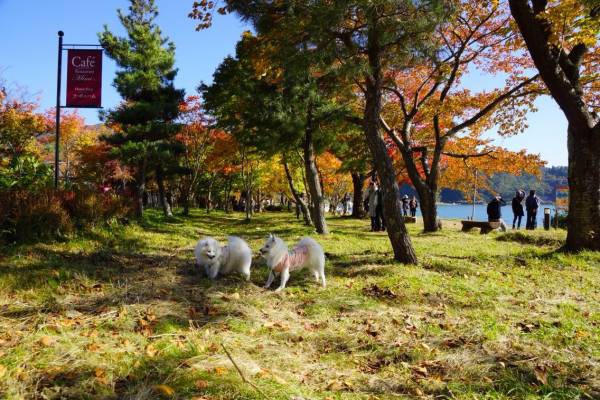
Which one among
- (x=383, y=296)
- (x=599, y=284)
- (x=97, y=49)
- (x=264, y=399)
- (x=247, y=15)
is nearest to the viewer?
(x=264, y=399)

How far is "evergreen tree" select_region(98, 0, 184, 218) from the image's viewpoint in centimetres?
1819

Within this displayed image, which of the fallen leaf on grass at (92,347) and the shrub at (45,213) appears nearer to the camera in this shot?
the fallen leaf on grass at (92,347)

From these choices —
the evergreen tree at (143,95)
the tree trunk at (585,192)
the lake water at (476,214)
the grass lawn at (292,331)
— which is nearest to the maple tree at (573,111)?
the tree trunk at (585,192)

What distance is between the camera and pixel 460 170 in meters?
25.5

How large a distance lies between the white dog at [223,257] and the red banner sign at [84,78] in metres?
6.21

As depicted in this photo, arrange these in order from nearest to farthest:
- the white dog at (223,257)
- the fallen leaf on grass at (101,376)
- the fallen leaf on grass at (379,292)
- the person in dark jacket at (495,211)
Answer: the fallen leaf on grass at (101,376)
the fallen leaf on grass at (379,292)
the white dog at (223,257)
the person in dark jacket at (495,211)

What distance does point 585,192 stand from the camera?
8555 millimetres

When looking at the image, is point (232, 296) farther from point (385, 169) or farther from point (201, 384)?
point (385, 169)

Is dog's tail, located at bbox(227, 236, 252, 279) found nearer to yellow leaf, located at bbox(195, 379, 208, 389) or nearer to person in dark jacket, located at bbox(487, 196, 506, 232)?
yellow leaf, located at bbox(195, 379, 208, 389)

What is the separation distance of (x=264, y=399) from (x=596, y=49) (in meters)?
15.2

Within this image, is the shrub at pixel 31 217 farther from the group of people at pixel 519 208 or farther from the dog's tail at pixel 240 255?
the group of people at pixel 519 208

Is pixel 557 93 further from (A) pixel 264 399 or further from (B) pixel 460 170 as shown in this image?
(B) pixel 460 170

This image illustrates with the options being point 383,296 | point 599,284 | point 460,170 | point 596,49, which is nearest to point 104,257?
point 383,296

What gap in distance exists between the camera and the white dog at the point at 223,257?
242 inches
